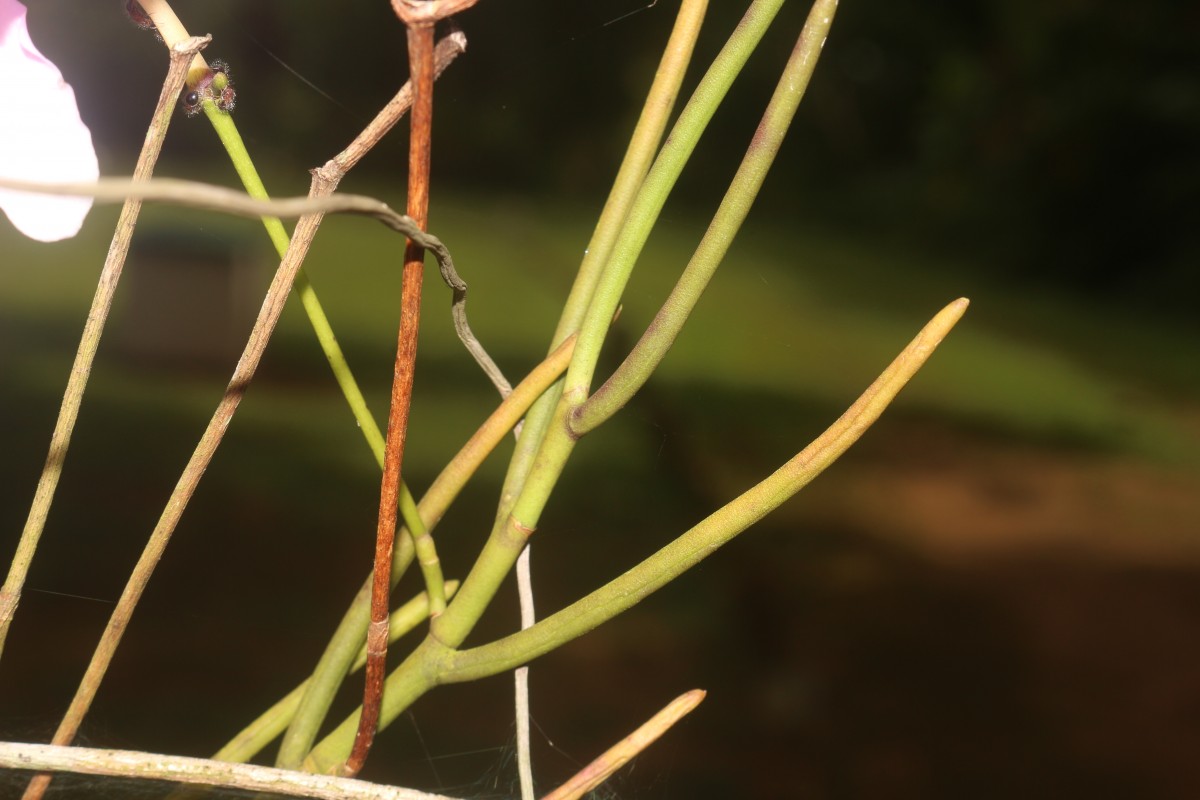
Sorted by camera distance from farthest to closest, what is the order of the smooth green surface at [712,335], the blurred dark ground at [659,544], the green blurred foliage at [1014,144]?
the green blurred foliage at [1014,144]
the smooth green surface at [712,335]
the blurred dark ground at [659,544]

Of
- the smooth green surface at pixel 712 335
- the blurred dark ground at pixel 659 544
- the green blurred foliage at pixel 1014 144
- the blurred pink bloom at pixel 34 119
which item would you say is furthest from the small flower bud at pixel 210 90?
the green blurred foliage at pixel 1014 144

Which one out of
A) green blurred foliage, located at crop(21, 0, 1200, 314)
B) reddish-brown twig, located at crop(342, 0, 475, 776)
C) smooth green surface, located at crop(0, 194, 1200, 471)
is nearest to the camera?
reddish-brown twig, located at crop(342, 0, 475, 776)

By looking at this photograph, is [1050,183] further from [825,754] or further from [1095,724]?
[825,754]

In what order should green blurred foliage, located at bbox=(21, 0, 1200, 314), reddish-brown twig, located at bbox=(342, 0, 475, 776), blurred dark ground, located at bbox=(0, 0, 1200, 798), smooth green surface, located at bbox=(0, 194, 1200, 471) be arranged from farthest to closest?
green blurred foliage, located at bbox=(21, 0, 1200, 314), smooth green surface, located at bbox=(0, 194, 1200, 471), blurred dark ground, located at bbox=(0, 0, 1200, 798), reddish-brown twig, located at bbox=(342, 0, 475, 776)

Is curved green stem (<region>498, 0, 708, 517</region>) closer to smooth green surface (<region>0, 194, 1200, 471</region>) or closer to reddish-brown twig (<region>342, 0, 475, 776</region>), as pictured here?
reddish-brown twig (<region>342, 0, 475, 776</region>)

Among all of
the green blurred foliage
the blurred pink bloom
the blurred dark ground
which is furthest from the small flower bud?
the green blurred foliage

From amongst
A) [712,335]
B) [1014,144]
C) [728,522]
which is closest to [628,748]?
[728,522]

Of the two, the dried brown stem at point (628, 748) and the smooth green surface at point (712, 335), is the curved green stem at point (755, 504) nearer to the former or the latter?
the dried brown stem at point (628, 748)
